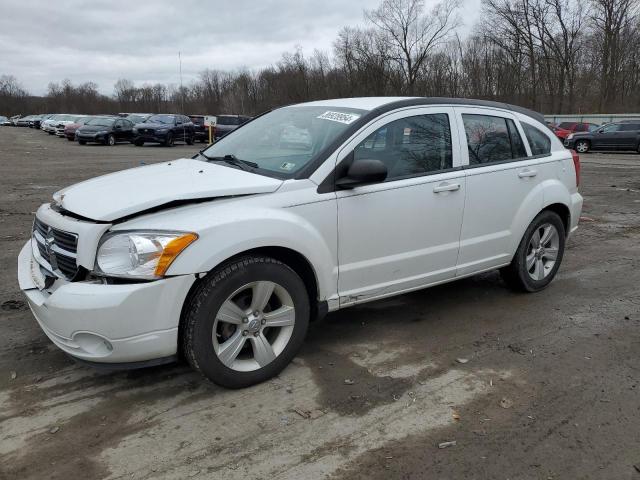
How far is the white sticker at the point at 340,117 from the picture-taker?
388 cm

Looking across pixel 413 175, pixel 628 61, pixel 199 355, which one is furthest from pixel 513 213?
pixel 628 61

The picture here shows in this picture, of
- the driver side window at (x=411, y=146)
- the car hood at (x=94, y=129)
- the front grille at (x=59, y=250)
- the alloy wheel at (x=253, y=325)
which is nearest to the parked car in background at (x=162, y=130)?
the car hood at (x=94, y=129)

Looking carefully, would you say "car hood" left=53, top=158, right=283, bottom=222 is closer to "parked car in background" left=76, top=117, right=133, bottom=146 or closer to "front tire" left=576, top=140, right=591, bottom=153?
"front tire" left=576, top=140, right=591, bottom=153

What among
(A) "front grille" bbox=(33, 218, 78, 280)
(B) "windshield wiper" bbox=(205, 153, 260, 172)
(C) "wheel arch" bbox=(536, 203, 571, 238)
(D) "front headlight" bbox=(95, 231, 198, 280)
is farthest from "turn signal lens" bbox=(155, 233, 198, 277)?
(C) "wheel arch" bbox=(536, 203, 571, 238)

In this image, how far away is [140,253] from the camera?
2.91 m

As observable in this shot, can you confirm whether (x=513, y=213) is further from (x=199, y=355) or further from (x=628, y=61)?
(x=628, y=61)

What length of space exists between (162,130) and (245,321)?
1140 inches

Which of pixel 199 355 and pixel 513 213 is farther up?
pixel 513 213

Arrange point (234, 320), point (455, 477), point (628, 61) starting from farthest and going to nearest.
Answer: point (628, 61), point (234, 320), point (455, 477)

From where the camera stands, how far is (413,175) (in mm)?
4027

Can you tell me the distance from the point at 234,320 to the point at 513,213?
2.74 metres

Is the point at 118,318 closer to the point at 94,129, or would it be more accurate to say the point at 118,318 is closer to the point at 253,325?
the point at 253,325

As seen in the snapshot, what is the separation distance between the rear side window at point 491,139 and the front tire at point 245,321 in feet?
6.60

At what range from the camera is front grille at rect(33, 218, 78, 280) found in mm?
3102
